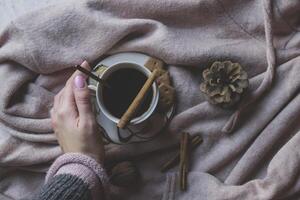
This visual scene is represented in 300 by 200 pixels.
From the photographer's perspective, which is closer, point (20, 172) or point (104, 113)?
point (104, 113)

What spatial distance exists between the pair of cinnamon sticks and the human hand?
118 mm

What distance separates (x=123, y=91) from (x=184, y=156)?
0.46 ft

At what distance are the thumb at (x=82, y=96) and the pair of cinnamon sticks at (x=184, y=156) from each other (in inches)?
6.0

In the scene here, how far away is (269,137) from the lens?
0.81m

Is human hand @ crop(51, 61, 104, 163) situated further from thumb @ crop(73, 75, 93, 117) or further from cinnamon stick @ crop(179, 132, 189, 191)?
cinnamon stick @ crop(179, 132, 189, 191)

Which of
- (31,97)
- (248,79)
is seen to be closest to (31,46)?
(31,97)

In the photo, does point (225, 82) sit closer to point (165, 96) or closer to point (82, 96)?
point (165, 96)

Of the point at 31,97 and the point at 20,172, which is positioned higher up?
the point at 31,97

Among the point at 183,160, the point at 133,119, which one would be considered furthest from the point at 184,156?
the point at 133,119

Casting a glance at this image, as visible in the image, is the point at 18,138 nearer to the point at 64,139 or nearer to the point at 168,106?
the point at 64,139

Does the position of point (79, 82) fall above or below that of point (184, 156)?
above

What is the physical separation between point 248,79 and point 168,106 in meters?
0.13

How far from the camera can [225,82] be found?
0.79 metres

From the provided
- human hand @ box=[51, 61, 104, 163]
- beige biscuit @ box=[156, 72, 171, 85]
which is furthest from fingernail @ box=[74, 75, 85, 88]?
beige biscuit @ box=[156, 72, 171, 85]
